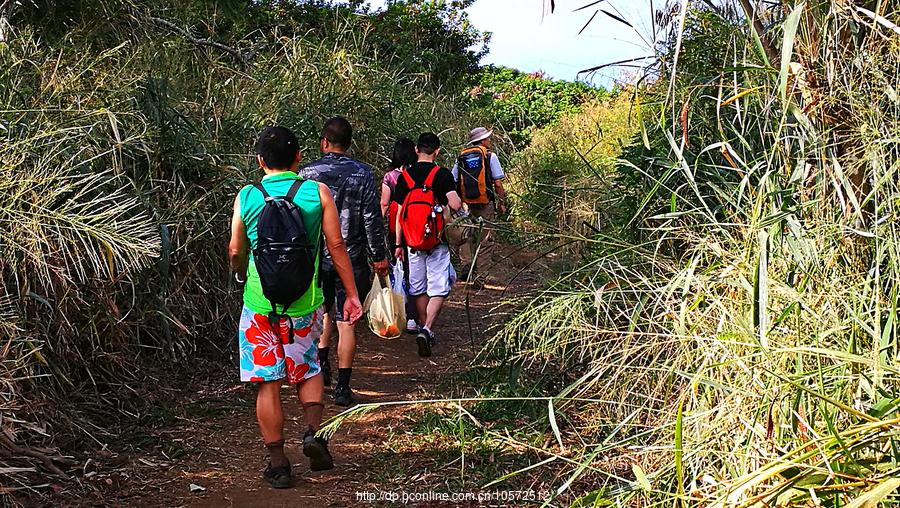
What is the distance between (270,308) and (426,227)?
280 centimetres

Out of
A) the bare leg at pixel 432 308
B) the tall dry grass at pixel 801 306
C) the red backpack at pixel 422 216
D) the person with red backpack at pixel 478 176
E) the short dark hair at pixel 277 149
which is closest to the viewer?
the tall dry grass at pixel 801 306


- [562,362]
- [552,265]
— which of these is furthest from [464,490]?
[552,265]

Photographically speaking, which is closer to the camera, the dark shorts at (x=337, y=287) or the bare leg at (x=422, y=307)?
the dark shorts at (x=337, y=287)

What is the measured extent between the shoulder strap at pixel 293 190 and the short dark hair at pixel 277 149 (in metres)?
0.12

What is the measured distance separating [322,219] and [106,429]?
1.81 metres

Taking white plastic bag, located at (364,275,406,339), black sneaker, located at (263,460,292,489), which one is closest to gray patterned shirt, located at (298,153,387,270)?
white plastic bag, located at (364,275,406,339)

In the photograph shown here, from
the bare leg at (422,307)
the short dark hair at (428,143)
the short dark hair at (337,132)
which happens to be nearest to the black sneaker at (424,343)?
the bare leg at (422,307)

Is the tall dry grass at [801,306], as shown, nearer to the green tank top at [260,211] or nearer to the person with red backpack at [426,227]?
the green tank top at [260,211]

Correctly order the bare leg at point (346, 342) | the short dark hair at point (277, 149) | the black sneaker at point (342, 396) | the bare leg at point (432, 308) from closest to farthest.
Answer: the short dark hair at point (277, 149) < the bare leg at point (346, 342) < the black sneaker at point (342, 396) < the bare leg at point (432, 308)

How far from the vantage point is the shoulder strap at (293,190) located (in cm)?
432

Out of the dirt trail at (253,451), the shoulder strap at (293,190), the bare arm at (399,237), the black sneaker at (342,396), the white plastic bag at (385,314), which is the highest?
the shoulder strap at (293,190)

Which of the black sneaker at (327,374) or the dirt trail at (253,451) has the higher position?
the black sneaker at (327,374)

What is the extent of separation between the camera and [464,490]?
431cm

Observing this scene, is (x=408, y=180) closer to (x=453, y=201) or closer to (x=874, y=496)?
(x=453, y=201)
